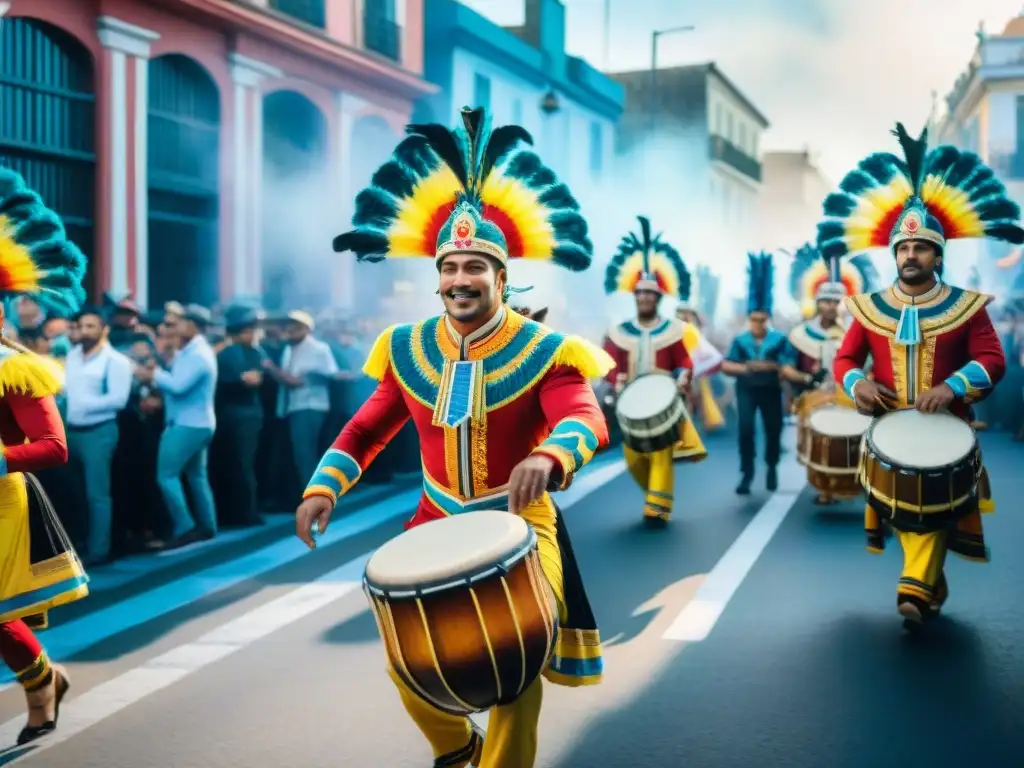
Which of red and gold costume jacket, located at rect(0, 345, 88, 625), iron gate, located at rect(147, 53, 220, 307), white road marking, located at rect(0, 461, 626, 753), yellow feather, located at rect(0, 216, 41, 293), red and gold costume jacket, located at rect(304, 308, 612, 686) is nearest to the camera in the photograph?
red and gold costume jacket, located at rect(304, 308, 612, 686)

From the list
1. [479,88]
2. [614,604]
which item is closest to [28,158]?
[614,604]

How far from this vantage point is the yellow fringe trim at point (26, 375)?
532 cm

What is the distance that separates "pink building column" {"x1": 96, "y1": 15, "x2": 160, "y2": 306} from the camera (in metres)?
16.4

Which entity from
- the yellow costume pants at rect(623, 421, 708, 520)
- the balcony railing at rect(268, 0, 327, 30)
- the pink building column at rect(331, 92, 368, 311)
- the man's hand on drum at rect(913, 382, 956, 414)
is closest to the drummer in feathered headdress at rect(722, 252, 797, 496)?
the yellow costume pants at rect(623, 421, 708, 520)

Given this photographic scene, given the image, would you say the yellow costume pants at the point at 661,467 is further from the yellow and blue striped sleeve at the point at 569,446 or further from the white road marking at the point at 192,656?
the yellow and blue striped sleeve at the point at 569,446

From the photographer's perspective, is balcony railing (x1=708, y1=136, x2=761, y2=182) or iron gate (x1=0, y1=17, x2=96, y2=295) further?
balcony railing (x1=708, y1=136, x2=761, y2=182)

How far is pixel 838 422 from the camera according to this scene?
36.0 ft

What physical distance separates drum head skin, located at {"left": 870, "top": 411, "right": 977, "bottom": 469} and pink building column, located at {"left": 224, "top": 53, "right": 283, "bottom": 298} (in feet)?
42.3

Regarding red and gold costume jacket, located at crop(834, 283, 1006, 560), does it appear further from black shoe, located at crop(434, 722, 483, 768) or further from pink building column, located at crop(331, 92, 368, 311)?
pink building column, located at crop(331, 92, 368, 311)

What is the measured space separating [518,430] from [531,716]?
0.96 meters

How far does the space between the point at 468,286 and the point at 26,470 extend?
1924 millimetres

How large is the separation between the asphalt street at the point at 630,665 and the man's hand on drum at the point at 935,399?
3.69ft

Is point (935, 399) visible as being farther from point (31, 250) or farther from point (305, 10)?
point (305, 10)

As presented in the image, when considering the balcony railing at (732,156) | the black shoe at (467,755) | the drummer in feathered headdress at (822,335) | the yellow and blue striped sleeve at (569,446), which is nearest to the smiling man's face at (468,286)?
the yellow and blue striped sleeve at (569,446)
